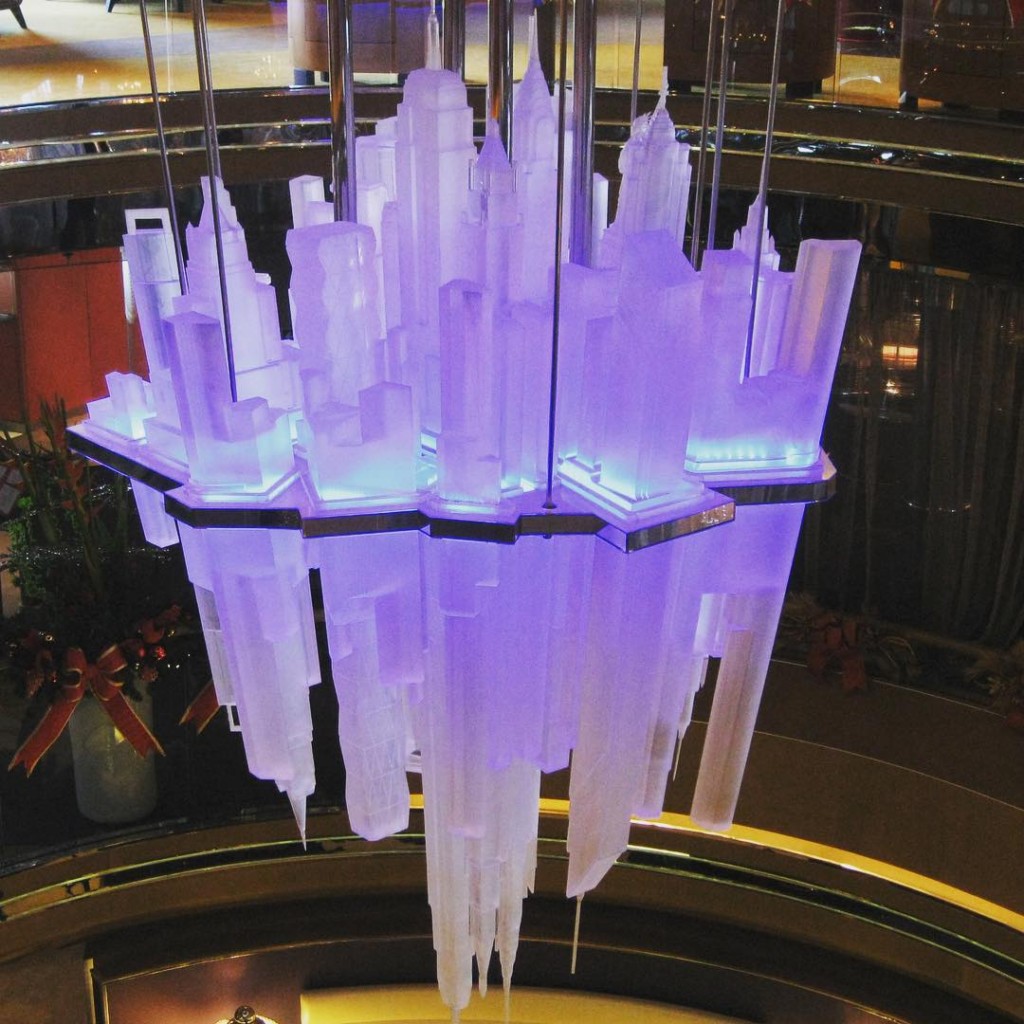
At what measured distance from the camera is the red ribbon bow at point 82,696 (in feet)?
15.1

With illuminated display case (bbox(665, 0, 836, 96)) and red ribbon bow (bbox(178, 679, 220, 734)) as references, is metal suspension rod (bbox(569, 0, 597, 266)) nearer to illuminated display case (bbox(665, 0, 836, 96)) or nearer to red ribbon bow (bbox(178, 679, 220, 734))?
illuminated display case (bbox(665, 0, 836, 96))

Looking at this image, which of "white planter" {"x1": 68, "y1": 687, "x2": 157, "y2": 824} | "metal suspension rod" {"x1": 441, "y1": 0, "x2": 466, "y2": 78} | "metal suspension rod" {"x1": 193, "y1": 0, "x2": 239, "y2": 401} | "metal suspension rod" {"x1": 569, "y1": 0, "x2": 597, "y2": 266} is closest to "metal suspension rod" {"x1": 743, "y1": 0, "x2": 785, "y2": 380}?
"metal suspension rod" {"x1": 569, "y1": 0, "x2": 597, "y2": 266}

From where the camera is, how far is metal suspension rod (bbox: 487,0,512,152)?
4.73 ft

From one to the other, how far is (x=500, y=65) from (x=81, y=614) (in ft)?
11.8

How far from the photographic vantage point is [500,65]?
1469mm

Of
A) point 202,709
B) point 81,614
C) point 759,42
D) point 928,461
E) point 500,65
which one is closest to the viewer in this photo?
point 500,65

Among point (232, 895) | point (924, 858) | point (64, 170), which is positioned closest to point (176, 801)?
point (232, 895)

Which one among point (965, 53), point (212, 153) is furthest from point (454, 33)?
point (965, 53)

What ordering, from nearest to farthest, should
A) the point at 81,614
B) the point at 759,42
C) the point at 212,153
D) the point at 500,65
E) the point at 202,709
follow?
the point at 212,153, the point at 500,65, the point at 81,614, the point at 202,709, the point at 759,42

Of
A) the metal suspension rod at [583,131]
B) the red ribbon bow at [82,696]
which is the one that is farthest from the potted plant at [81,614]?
the metal suspension rod at [583,131]

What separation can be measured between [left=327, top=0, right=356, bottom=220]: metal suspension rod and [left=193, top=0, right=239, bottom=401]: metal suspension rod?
0.12m

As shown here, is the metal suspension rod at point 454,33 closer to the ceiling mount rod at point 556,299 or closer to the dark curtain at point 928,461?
the ceiling mount rod at point 556,299

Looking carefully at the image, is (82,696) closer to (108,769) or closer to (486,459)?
(108,769)

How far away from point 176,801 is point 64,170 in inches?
91.0
